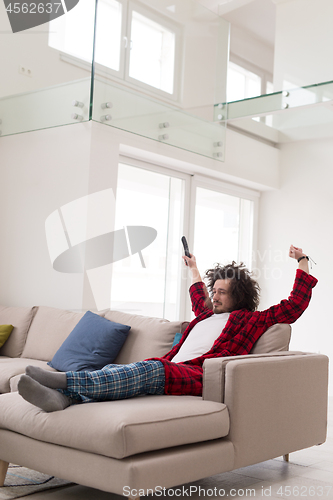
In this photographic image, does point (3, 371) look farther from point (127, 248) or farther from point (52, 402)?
point (127, 248)

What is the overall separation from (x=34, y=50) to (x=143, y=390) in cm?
308

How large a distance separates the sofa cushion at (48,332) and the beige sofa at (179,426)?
49cm

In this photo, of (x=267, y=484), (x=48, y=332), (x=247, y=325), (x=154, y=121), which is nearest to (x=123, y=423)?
(x=267, y=484)

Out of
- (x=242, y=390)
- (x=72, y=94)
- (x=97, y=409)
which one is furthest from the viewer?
(x=72, y=94)

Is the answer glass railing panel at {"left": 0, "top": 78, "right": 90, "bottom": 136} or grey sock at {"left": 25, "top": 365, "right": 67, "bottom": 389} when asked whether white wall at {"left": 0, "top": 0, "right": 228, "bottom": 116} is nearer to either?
glass railing panel at {"left": 0, "top": 78, "right": 90, "bottom": 136}

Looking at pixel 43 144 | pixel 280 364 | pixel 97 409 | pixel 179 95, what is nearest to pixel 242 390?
pixel 280 364

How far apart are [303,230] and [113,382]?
12.9ft

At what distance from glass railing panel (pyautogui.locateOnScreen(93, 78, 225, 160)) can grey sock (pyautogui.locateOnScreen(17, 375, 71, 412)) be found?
192 cm

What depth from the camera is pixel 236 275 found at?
2973 millimetres

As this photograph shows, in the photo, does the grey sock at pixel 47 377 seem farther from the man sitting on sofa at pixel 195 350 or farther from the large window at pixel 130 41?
the large window at pixel 130 41

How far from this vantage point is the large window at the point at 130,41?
341cm

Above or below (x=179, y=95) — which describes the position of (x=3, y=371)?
below

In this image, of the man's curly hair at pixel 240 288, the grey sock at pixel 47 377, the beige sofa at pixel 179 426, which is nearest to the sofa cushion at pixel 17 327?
the beige sofa at pixel 179 426

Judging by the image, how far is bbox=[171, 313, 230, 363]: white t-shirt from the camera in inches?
108
